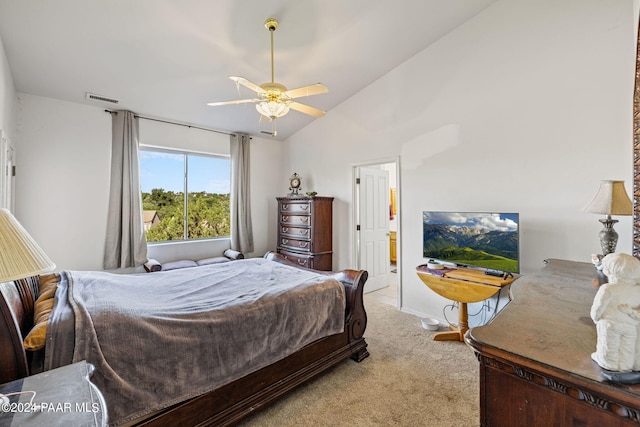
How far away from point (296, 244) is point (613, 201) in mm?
→ 3805

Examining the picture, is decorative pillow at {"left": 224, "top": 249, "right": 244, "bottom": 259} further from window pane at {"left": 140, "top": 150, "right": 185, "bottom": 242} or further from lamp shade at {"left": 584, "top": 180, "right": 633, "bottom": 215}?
lamp shade at {"left": 584, "top": 180, "right": 633, "bottom": 215}

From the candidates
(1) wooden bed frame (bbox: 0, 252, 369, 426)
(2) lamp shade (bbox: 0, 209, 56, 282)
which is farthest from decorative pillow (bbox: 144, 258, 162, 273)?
(2) lamp shade (bbox: 0, 209, 56, 282)

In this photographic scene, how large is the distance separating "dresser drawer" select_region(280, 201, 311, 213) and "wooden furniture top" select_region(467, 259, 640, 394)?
3.31m

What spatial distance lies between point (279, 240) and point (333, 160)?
1.77 m

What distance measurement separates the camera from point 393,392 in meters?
2.18

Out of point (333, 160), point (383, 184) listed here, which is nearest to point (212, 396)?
point (333, 160)

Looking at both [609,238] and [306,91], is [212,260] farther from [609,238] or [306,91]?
[609,238]

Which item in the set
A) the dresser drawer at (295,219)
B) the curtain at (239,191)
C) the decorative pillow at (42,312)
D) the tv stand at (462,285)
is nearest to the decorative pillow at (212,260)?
the curtain at (239,191)

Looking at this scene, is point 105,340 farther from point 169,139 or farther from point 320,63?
point 169,139

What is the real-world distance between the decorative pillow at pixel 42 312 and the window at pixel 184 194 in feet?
7.79

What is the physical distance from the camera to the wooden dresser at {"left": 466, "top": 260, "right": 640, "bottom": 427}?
30.1 inches

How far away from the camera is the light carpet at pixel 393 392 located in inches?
75.0

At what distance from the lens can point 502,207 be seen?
3.03m

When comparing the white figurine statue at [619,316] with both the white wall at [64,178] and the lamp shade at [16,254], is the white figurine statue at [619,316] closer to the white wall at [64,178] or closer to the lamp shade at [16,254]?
the lamp shade at [16,254]
